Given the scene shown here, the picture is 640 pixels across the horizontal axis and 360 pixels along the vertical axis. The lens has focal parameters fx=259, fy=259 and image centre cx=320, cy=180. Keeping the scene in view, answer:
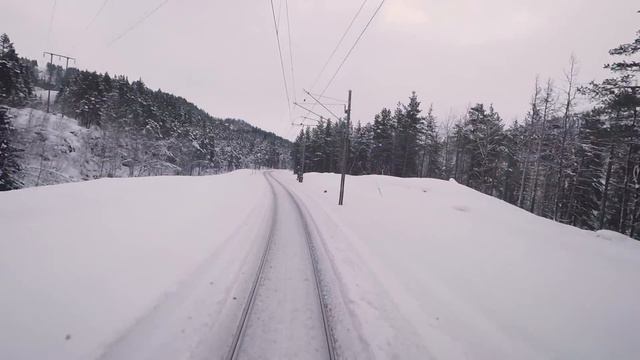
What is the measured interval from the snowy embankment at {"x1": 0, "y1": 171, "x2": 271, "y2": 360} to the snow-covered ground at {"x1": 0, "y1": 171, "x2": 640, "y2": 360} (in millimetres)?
26

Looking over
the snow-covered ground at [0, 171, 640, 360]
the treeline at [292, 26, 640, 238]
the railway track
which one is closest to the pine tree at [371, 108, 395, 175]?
the treeline at [292, 26, 640, 238]

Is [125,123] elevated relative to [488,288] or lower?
elevated

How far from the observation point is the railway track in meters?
4.12

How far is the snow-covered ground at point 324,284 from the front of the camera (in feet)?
13.6

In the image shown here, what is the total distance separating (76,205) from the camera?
8102 mm

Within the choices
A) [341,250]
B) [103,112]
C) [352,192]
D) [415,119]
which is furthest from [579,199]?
[103,112]

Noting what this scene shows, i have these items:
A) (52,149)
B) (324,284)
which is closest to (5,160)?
(52,149)

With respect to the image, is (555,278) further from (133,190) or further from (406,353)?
(133,190)

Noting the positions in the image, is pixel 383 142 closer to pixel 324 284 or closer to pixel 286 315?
pixel 324 284

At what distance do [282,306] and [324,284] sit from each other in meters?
1.41

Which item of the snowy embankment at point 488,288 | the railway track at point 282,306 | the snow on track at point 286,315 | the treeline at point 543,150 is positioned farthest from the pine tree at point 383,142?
the snow on track at point 286,315

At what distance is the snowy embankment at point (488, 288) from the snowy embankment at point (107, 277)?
10.5 feet

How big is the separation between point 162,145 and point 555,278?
6866 cm

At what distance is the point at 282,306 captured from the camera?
5316 millimetres
